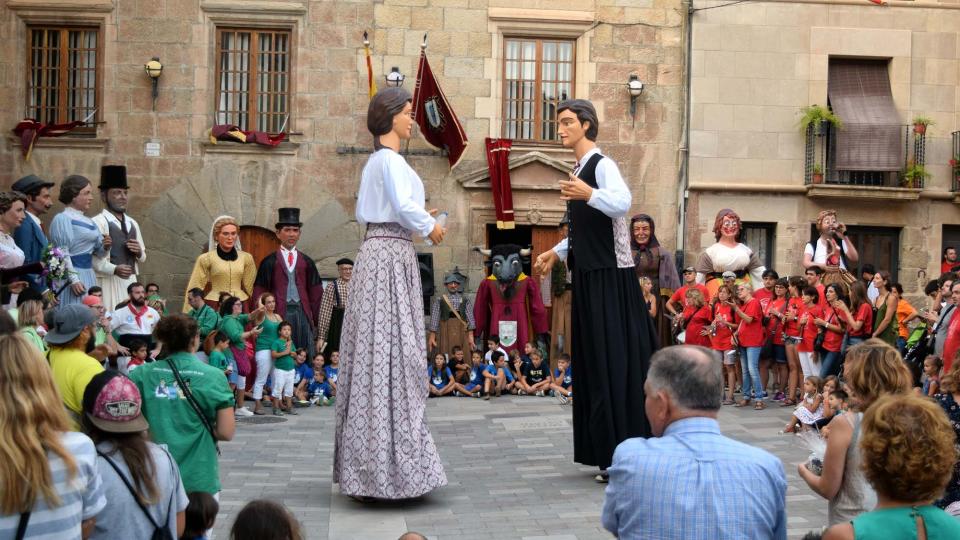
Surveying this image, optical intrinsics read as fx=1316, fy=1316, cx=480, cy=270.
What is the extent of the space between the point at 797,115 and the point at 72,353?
15.4m

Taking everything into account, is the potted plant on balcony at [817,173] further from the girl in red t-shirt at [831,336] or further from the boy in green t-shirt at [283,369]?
the boy in green t-shirt at [283,369]

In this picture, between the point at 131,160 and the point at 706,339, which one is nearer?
the point at 706,339

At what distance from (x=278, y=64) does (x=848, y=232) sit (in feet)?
29.6

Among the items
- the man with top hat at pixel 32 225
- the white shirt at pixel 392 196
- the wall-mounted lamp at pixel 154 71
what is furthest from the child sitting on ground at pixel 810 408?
the wall-mounted lamp at pixel 154 71

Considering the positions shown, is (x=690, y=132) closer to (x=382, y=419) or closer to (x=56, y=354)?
(x=382, y=419)

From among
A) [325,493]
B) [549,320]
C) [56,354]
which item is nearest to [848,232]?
[549,320]

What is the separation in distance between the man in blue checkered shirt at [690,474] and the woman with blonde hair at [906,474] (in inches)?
11.9

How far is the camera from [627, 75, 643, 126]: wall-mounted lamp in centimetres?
1952

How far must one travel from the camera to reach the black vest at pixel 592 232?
855 cm

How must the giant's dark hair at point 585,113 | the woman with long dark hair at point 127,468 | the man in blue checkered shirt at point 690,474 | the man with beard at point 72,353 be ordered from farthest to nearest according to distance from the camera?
the giant's dark hair at point 585,113 → the man with beard at point 72,353 → the woman with long dark hair at point 127,468 → the man in blue checkered shirt at point 690,474

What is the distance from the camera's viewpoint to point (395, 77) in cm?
1873

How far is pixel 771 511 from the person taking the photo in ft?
12.8

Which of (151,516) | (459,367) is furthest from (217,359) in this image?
(151,516)

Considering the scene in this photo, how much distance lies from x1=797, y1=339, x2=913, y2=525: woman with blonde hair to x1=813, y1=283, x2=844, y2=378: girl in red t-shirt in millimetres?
8060
